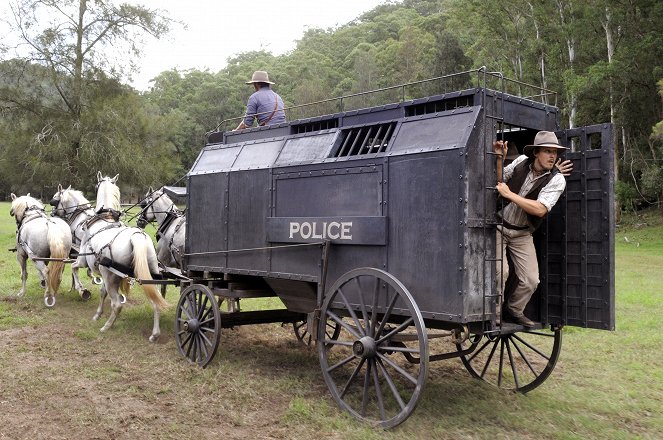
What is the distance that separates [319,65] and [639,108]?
47.1 meters

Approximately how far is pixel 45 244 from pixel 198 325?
5.68m

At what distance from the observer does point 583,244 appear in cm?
591

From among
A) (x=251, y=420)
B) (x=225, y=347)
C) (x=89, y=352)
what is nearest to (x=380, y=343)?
(x=251, y=420)

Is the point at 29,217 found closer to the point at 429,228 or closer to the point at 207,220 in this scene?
the point at 207,220

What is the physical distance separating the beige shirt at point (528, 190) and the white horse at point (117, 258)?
5.27 meters

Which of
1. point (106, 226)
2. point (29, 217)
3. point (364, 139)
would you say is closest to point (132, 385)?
point (364, 139)

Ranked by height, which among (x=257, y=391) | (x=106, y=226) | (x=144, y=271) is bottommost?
(x=257, y=391)

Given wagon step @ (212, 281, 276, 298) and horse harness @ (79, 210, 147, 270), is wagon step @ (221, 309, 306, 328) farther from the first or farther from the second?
horse harness @ (79, 210, 147, 270)

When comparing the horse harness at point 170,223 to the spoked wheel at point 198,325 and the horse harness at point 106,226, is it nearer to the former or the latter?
the horse harness at point 106,226

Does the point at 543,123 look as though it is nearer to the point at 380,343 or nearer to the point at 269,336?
the point at 380,343

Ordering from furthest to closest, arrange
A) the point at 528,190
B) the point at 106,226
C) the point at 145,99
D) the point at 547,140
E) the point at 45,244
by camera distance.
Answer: the point at 145,99 → the point at 45,244 → the point at 106,226 → the point at 528,190 → the point at 547,140

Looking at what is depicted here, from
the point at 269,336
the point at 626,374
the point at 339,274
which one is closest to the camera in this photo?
the point at 339,274

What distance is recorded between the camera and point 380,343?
18.6 feet

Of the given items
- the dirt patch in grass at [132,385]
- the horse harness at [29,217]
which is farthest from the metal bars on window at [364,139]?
the horse harness at [29,217]
